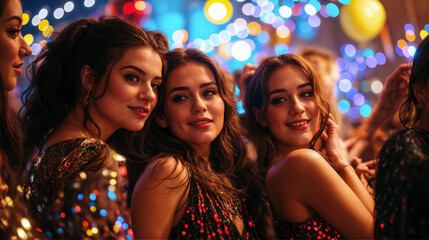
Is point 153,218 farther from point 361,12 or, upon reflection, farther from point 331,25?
point 331,25

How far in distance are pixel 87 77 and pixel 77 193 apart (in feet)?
1.84

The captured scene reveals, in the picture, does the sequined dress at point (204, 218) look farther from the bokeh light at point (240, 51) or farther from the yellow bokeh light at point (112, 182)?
the bokeh light at point (240, 51)

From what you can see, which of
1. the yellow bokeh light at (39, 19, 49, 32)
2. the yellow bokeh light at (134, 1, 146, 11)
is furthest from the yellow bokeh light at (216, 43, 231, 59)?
the yellow bokeh light at (39, 19, 49, 32)

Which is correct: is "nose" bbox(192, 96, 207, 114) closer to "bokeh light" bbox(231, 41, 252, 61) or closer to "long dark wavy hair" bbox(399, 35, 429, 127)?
"long dark wavy hair" bbox(399, 35, 429, 127)

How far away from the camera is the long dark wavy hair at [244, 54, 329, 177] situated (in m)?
1.94

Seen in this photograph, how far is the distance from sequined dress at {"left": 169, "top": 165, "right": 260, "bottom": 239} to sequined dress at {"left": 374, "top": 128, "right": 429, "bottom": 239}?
58 centimetres

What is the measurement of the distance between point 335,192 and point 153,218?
736 mm

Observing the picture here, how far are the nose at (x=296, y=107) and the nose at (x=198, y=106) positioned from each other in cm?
44

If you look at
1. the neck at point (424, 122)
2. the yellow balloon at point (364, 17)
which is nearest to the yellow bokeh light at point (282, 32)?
the yellow balloon at point (364, 17)

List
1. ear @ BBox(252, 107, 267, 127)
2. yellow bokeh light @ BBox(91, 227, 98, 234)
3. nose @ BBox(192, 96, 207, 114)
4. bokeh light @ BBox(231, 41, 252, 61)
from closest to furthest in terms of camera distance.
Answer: yellow bokeh light @ BBox(91, 227, 98, 234) → nose @ BBox(192, 96, 207, 114) → ear @ BBox(252, 107, 267, 127) → bokeh light @ BBox(231, 41, 252, 61)

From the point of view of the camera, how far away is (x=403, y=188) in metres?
1.14

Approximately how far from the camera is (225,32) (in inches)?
199

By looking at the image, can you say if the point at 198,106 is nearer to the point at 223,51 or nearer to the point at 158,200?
the point at 158,200

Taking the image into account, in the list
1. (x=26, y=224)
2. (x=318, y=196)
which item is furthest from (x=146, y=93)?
(x=318, y=196)
